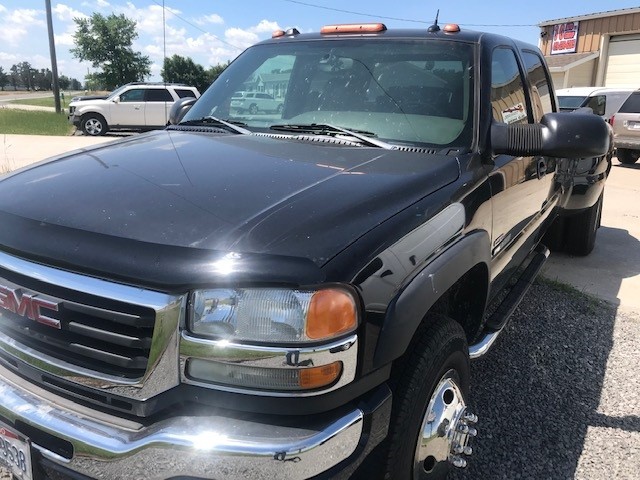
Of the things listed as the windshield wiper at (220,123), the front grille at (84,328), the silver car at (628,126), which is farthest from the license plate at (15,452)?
the silver car at (628,126)

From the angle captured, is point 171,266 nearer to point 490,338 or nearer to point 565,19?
point 490,338

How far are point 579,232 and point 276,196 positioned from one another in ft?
14.9

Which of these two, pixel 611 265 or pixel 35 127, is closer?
pixel 611 265

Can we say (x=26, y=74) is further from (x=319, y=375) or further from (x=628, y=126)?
(x=319, y=375)

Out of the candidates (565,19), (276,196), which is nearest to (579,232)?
(276,196)

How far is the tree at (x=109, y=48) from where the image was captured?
4572cm

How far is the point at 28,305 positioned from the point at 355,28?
2.27 metres

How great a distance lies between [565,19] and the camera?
24000 millimetres

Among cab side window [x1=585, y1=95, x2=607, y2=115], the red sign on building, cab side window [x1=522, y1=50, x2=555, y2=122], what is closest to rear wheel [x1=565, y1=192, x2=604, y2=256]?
cab side window [x1=585, y1=95, x2=607, y2=115]

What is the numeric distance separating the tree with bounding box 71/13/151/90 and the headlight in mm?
47753

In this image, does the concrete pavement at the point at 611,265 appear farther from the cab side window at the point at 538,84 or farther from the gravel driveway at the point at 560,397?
the cab side window at the point at 538,84

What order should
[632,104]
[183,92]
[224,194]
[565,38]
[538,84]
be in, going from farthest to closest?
[565,38], [183,92], [632,104], [538,84], [224,194]

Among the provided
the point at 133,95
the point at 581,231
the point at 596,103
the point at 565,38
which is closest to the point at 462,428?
the point at 581,231

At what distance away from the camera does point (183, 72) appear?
4831 cm
